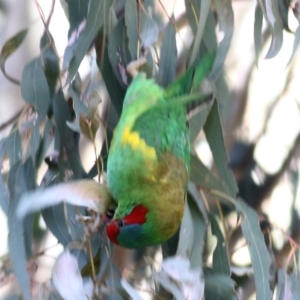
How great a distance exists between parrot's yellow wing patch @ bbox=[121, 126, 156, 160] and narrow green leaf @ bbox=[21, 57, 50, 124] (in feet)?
0.46

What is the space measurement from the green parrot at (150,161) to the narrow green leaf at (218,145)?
0.04m

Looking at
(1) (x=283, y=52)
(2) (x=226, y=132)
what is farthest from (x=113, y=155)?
(1) (x=283, y=52)

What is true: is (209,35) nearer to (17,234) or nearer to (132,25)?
(132,25)

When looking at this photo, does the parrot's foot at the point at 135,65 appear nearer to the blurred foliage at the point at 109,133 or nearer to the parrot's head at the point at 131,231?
the blurred foliage at the point at 109,133

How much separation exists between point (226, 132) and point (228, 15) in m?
0.59

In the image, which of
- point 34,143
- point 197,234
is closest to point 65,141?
point 34,143

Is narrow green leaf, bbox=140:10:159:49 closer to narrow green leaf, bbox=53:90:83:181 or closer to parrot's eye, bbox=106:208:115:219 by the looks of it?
narrow green leaf, bbox=53:90:83:181

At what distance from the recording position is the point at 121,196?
2.08 feet

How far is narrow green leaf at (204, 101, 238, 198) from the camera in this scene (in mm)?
719

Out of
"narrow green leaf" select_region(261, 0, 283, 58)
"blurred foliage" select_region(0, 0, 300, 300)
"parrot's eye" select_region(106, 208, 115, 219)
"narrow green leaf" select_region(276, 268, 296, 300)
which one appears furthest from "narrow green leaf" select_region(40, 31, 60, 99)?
"narrow green leaf" select_region(276, 268, 296, 300)

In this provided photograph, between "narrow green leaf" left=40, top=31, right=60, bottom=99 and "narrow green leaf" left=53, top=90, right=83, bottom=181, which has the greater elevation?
"narrow green leaf" left=40, top=31, right=60, bottom=99

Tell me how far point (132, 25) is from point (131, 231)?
1.12 feet

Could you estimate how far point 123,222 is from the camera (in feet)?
1.89

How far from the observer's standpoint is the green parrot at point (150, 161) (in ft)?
1.93
